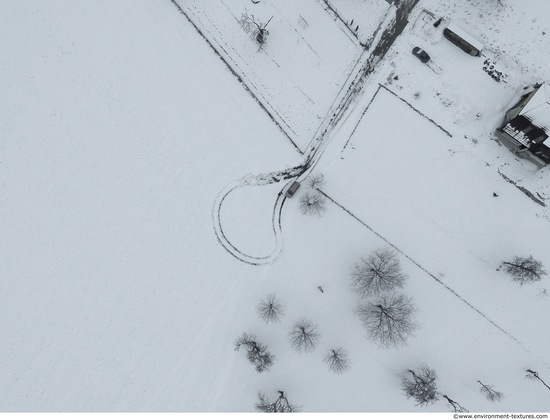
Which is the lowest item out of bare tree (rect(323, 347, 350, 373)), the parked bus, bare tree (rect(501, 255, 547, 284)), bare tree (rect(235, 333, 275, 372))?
bare tree (rect(235, 333, 275, 372))

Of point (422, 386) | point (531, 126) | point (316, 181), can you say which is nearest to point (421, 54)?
point (531, 126)

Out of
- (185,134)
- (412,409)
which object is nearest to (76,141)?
(185,134)

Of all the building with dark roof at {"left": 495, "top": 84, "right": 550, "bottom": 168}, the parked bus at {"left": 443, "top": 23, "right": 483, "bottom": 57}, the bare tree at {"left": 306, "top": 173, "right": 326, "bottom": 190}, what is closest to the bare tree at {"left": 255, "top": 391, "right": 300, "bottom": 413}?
the bare tree at {"left": 306, "top": 173, "right": 326, "bottom": 190}

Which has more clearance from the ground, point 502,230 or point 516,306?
point 502,230

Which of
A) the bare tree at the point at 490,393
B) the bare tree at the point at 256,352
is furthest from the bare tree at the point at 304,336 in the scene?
the bare tree at the point at 490,393

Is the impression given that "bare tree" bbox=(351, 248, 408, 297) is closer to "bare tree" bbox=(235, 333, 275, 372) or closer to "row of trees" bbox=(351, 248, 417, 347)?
"row of trees" bbox=(351, 248, 417, 347)

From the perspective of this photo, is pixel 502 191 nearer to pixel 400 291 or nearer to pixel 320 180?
pixel 400 291
